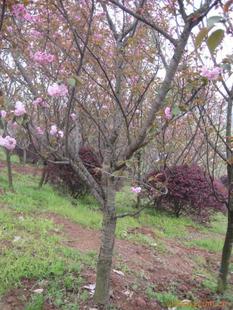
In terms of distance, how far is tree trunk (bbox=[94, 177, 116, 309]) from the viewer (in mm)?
3062

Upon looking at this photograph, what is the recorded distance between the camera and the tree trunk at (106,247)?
306 cm

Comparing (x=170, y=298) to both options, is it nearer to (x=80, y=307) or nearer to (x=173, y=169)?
(x=80, y=307)

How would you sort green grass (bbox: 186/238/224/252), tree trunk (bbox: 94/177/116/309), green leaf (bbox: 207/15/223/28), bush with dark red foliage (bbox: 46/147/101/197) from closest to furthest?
green leaf (bbox: 207/15/223/28)
tree trunk (bbox: 94/177/116/309)
green grass (bbox: 186/238/224/252)
bush with dark red foliage (bbox: 46/147/101/197)

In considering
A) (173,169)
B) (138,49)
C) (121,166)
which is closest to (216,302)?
(121,166)

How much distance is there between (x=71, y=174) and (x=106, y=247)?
5313mm

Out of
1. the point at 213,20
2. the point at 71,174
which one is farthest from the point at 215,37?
the point at 71,174

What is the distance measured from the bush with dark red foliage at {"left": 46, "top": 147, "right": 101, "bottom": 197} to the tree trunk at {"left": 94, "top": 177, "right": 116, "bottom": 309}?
16.9 ft

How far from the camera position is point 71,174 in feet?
27.3

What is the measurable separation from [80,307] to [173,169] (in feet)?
19.8

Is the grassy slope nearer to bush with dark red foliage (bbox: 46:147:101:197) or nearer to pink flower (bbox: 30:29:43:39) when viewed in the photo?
bush with dark red foliage (bbox: 46:147:101:197)

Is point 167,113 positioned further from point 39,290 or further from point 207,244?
point 207,244

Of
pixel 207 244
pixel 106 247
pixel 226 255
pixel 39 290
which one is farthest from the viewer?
pixel 207 244

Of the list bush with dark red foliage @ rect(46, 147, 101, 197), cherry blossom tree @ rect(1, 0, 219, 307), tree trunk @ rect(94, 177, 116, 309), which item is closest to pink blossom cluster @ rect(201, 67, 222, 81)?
cherry blossom tree @ rect(1, 0, 219, 307)

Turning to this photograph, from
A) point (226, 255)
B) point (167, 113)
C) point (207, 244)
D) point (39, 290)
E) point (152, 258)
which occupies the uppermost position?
point (167, 113)
